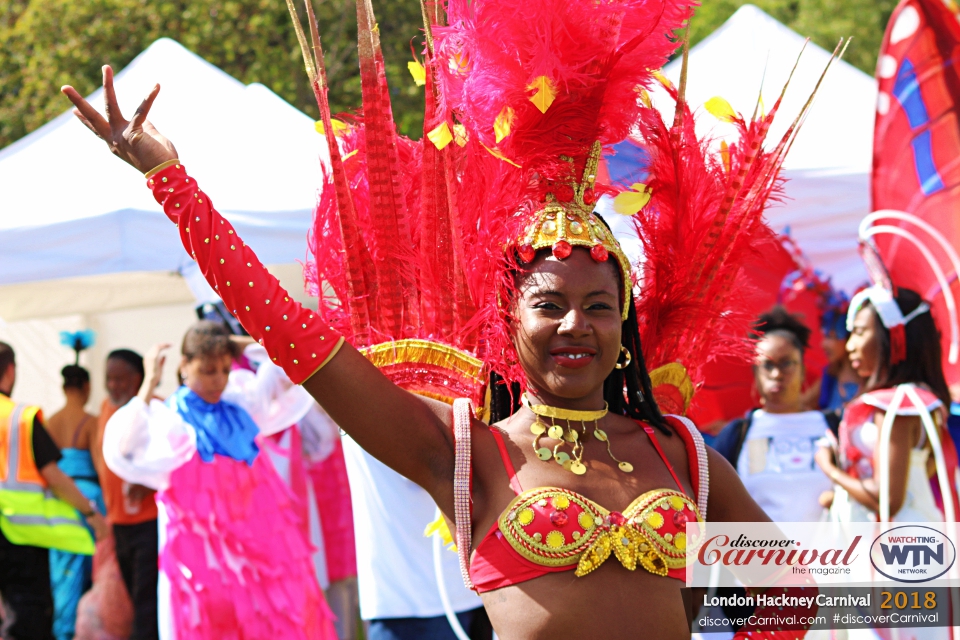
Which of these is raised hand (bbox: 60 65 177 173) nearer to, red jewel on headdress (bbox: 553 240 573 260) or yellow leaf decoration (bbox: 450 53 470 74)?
yellow leaf decoration (bbox: 450 53 470 74)

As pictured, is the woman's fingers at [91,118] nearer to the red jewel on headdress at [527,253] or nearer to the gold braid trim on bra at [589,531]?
the red jewel on headdress at [527,253]

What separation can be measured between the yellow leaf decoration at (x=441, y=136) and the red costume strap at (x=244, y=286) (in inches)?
22.1

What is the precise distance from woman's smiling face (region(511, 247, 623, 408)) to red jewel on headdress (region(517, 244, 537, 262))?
2 centimetres

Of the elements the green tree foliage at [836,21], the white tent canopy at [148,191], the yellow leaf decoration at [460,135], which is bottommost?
the yellow leaf decoration at [460,135]

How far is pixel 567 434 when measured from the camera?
2234 mm

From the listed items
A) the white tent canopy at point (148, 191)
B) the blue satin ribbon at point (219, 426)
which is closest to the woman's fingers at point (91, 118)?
the white tent canopy at point (148, 191)

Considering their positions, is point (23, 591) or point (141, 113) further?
point (23, 591)

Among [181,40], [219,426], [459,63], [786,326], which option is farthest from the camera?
[181,40]

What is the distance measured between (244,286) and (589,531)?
874 mm

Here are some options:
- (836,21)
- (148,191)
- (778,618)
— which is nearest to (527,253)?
(778,618)

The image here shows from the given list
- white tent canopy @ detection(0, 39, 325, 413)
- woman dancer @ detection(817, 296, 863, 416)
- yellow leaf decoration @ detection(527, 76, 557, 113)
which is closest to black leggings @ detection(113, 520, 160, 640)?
white tent canopy @ detection(0, 39, 325, 413)

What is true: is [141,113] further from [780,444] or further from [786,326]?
[786,326]

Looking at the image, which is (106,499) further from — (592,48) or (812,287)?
(812,287)

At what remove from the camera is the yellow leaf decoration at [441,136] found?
2.29m
